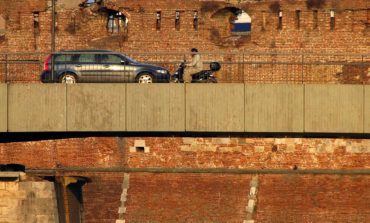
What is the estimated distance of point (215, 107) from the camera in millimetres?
22859

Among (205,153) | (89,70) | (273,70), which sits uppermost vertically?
(273,70)

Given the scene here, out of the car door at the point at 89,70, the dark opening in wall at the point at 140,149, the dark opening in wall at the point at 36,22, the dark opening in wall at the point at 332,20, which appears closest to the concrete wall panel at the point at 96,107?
the car door at the point at 89,70

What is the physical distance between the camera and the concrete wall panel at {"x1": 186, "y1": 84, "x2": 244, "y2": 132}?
898 inches

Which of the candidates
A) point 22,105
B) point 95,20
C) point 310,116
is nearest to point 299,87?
point 310,116

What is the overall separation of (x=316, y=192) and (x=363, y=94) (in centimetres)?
1542

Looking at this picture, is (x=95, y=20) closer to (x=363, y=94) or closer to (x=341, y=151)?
(x=341, y=151)

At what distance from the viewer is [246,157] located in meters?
39.9

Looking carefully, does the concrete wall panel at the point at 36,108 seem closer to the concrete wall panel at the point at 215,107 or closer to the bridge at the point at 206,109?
the bridge at the point at 206,109

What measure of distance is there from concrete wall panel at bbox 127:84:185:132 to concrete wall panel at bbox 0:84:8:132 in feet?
6.40

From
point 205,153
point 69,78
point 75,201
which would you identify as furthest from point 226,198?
point 69,78

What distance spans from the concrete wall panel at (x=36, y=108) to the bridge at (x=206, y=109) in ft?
0.05

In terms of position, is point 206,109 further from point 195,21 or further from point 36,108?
point 195,21

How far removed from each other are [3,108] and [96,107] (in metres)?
1.49

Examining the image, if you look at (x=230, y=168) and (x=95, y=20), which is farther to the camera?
(x=95, y=20)
